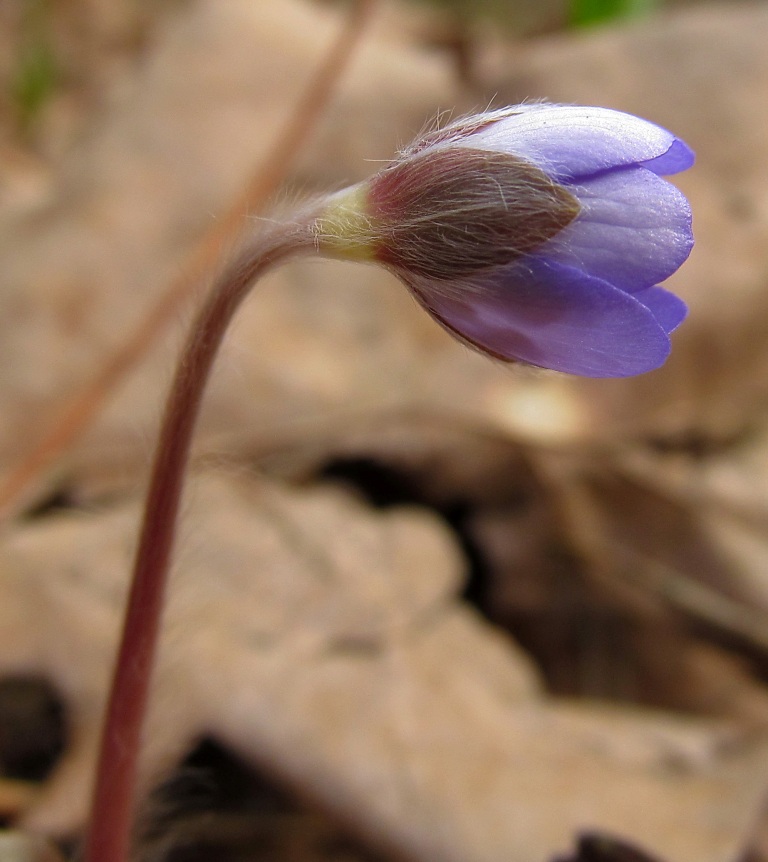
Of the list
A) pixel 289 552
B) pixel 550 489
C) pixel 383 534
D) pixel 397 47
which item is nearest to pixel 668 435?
pixel 550 489

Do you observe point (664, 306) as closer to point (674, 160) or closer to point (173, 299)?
point (674, 160)

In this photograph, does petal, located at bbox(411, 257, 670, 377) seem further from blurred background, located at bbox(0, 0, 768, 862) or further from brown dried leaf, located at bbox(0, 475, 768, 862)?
brown dried leaf, located at bbox(0, 475, 768, 862)

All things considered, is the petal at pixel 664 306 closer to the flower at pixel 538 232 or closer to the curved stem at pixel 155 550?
the flower at pixel 538 232

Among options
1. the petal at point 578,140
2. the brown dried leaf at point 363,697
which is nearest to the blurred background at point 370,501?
the brown dried leaf at point 363,697

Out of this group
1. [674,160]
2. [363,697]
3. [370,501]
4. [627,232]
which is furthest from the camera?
[370,501]

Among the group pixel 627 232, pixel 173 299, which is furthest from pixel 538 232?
pixel 173 299

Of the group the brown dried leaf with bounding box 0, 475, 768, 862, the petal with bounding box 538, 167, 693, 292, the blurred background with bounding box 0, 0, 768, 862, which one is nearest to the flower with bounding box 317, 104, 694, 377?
the petal with bounding box 538, 167, 693, 292

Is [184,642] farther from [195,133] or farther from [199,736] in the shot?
[195,133]
